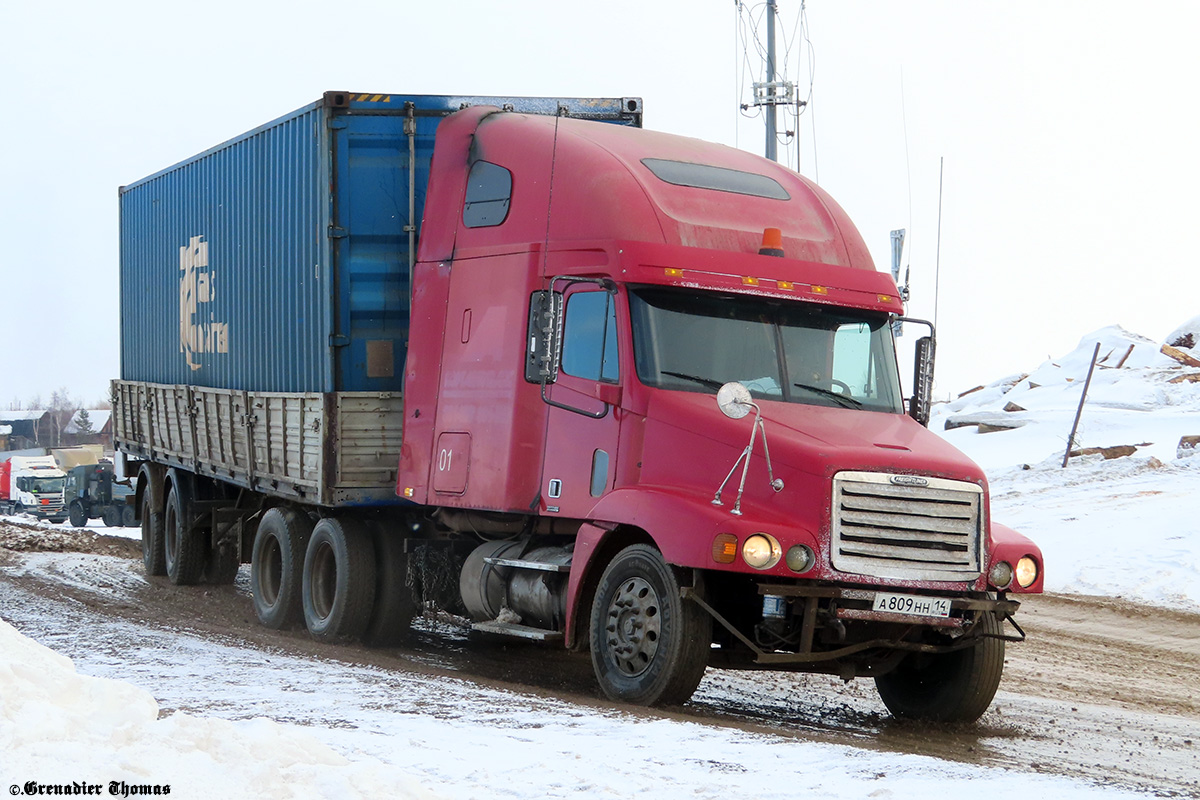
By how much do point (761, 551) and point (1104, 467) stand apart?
18.6m

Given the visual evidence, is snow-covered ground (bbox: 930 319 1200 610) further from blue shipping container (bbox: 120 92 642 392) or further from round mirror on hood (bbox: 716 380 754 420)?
round mirror on hood (bbox: 716 380 754 420)

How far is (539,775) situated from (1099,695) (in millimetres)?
5505

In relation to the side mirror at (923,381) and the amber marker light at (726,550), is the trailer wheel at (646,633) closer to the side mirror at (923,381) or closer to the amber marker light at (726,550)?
the amber marker light at (726,550)

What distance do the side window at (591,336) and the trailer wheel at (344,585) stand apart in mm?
3445

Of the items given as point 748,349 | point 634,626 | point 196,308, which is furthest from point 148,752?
point 196,308

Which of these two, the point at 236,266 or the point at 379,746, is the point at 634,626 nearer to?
the point at 379,746

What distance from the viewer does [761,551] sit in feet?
25.8

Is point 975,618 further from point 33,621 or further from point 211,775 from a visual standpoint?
point 33,621

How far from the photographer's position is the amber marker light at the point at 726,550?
7840 millimetres

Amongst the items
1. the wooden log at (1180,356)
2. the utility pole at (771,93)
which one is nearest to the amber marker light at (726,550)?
the utility pole at (771,93)

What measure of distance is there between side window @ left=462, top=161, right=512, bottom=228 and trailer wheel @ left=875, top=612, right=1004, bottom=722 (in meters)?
4.31

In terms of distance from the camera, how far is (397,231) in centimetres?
1183

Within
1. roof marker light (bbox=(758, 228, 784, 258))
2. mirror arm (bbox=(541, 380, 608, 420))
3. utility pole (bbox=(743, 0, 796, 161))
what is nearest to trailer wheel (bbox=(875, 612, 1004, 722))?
mirror arm (bbox=(541, 380, 608, 420))

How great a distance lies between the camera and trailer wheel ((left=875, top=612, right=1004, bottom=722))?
8680mm
